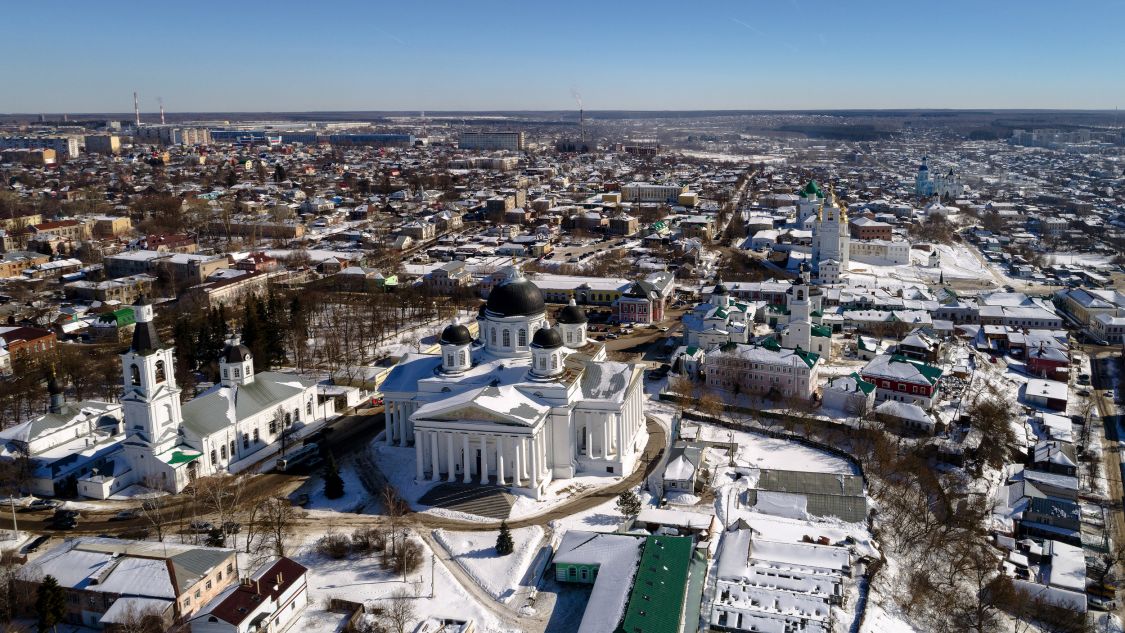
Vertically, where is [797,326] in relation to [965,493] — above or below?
above

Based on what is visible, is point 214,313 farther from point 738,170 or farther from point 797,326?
point 738,170

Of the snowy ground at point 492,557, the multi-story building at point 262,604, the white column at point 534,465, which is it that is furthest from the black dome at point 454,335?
the multi-story building at point 262,604

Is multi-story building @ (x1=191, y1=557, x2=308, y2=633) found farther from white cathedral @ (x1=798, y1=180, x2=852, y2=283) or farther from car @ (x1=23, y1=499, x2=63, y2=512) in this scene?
white cathedral @ (x1=798, y1=180, x2=852, y2=283)

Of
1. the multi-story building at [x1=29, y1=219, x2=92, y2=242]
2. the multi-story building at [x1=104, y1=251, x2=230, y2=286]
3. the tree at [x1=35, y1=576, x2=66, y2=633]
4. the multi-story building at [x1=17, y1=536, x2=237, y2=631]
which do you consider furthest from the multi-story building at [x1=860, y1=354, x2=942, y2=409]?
the multi-story building at [x1=29, y1=219, x2=92, y2=242]

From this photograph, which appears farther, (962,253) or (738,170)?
(738,170)

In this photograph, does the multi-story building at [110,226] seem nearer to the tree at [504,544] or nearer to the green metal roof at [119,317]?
the green metal roof at [119,317]

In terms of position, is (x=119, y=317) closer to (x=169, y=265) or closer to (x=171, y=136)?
(x=169, y=265)

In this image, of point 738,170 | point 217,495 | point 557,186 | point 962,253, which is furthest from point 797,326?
point 738,170
